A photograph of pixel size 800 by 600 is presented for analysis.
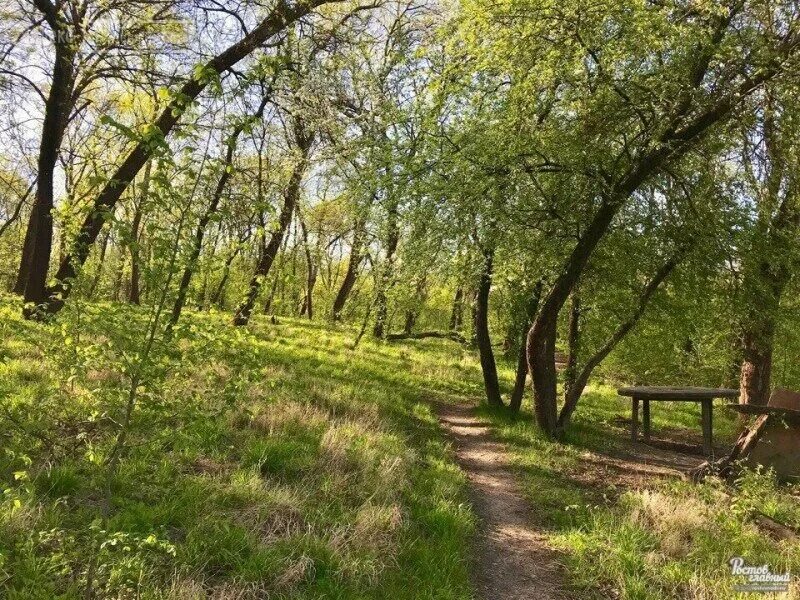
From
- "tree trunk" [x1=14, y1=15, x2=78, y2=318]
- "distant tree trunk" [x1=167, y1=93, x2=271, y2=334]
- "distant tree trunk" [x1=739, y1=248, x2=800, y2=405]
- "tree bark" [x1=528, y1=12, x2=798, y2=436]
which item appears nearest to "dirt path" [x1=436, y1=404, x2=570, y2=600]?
"tree bark" [x1=528, y1=12, x2=798, y2=436]

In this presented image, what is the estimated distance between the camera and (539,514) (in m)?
6.66

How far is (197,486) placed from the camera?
5.02m

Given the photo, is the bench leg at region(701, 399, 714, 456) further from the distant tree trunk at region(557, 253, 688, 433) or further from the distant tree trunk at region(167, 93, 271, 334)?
the distant tree trunk at region(167, 93, 271, 334)

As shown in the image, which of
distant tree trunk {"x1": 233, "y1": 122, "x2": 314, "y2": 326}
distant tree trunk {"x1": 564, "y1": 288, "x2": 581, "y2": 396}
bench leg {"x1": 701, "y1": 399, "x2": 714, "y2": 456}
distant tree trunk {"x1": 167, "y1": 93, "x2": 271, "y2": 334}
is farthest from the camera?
distant tree trunk {"x1": 233, "y1": 122, "x2": 314, "y2": 326}

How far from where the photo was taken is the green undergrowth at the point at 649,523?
16.4ft

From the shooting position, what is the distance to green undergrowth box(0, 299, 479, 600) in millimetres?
3461

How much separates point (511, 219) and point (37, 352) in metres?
7.61

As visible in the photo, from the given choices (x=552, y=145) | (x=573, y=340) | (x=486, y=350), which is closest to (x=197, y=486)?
(x=552, y=145)

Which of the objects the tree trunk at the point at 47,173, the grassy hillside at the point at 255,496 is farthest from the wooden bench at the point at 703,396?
the tree trunk at the point at 47,173

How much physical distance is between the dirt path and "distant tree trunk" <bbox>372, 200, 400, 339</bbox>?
4374 millimetres

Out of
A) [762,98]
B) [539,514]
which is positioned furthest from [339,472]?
[762,98]

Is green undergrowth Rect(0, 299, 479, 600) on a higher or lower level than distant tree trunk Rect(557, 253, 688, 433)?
lower

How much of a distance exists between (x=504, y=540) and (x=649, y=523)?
5.38ft

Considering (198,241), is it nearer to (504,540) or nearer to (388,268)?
(504,540)
